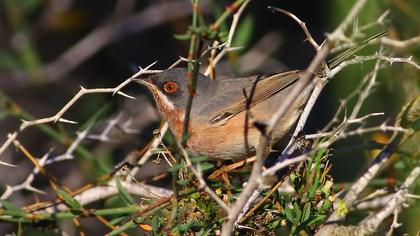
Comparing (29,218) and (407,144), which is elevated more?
(407,144)

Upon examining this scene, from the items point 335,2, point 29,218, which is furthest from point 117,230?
point 335,2

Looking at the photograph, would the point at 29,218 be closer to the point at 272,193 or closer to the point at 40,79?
the point at 272,193

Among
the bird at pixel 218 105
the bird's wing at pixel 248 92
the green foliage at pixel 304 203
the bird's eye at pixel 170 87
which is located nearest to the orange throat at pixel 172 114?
the bird at pixel 218 105

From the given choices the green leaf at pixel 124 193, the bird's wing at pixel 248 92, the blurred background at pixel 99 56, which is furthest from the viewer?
the blurred background at pixel 99 56

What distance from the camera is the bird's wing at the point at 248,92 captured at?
16.7ft

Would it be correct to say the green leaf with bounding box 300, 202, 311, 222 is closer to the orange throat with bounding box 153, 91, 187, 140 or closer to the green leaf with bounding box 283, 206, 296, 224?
the green leaf with bounding box 283, 206, 296, 224

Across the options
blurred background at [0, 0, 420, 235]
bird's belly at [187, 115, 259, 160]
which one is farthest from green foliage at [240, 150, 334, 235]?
blurred background at [0, 0, 420, 235]

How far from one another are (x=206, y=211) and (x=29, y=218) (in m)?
1.07

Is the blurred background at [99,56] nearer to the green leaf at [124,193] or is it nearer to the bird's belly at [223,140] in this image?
the bird's belly at [223,140]

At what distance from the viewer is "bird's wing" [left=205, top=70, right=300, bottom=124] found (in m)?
Result: 5.09

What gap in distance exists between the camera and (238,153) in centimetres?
480

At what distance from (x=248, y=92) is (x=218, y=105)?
27cm

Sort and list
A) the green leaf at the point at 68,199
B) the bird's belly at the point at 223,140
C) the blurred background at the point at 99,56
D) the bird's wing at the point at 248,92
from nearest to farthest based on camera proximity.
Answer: the green leaf at the point at 68,199 → the bird's belly at the point at 223,140 → the bird's wing at the point at 248,92 → the blurred background at the point at 99,56

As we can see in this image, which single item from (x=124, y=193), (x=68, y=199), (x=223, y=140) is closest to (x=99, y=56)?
(x=223, y=140)
